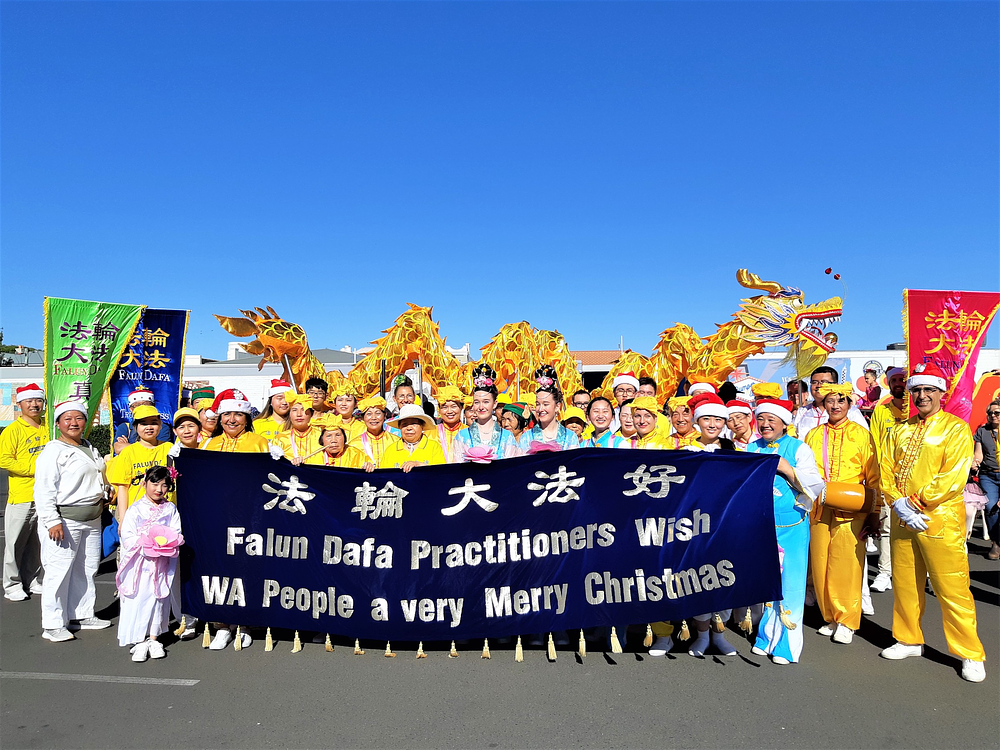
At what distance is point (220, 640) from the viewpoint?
418 centimetres

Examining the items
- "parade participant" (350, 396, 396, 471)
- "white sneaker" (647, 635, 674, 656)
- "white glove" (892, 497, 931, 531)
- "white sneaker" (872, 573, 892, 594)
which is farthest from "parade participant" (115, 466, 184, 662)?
"white sneaker" (872, 573, 892, 594)

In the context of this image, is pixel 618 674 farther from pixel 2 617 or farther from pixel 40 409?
pixel 40 409

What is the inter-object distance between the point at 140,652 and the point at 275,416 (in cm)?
262

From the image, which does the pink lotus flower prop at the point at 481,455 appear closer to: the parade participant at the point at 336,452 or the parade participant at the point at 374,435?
the parade participant at the point at 336,452

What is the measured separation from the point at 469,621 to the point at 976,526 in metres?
7.79

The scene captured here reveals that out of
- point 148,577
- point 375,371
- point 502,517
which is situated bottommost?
point 148,577

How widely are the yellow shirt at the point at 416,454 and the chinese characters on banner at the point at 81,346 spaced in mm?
2921

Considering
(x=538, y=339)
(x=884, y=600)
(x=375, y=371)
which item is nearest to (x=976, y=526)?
(x=884, y=600)

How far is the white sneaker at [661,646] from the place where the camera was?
401cm

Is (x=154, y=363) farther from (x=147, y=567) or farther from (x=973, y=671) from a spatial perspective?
(x=973, y=671)

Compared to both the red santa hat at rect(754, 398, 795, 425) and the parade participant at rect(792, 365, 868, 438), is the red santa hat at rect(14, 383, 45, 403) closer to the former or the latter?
the red santa hat at rect(754, 398, 795, 425)

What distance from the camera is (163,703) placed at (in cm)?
343

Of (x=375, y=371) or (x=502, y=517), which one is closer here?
(x=502, y=517)

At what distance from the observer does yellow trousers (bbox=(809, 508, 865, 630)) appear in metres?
4.25
